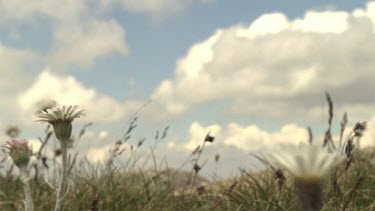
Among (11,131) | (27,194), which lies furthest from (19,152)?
(11,131)

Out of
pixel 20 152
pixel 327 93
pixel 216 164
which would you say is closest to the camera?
pixel 20 152

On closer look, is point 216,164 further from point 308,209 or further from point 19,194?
point 308,209

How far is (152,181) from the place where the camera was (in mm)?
5984

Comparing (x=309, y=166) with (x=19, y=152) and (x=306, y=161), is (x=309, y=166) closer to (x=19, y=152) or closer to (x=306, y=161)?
(x=306, y=161)

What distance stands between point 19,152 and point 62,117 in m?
0.54

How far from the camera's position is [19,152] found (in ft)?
9.04

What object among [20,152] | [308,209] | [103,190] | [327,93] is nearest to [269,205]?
[327,93]

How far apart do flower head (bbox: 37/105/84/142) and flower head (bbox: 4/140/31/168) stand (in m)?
0.44

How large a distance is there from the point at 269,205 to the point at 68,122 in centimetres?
241

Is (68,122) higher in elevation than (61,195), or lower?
higher

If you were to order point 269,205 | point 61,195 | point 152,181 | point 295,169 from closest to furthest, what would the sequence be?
1. point 295,169
2. point 61,195
3. point 269,205
4. point 152,181

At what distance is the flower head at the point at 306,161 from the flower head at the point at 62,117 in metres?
1.13

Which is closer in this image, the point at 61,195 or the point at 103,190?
the point at 61,195

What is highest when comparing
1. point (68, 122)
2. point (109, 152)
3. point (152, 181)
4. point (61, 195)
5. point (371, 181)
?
point (109, 152)
